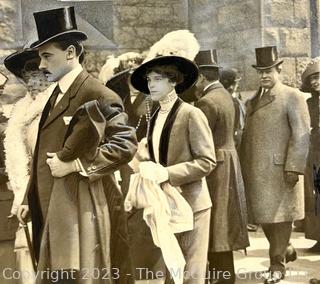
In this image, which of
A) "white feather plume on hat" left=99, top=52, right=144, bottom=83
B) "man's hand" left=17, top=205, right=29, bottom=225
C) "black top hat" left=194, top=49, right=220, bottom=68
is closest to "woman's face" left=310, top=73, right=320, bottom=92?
"black top hat" left=194, top=49, right=220, bottom=68

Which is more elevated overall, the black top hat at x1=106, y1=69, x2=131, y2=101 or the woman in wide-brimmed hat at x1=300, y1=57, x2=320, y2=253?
the black top hat at x1=106, y1=69, x2=131, y2=101

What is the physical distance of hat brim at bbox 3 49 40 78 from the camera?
2.58m

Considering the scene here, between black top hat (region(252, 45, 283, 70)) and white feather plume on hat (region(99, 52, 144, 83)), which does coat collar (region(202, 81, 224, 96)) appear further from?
white feather plume on hat (region(99, 52, 144, 83))

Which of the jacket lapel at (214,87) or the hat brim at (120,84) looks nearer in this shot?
the hat brim at (120,84)

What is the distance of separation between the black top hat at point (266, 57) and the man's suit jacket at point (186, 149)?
1.18 ft

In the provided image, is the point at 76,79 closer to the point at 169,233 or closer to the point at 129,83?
the point at 129,83

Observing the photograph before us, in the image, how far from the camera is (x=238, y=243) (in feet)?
9.05

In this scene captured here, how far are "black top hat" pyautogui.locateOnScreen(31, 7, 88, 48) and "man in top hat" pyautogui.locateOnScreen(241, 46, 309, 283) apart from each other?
84 cm

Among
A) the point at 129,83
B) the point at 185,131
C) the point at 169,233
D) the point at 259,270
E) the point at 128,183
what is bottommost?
the point at 259,270

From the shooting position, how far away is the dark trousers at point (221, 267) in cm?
273

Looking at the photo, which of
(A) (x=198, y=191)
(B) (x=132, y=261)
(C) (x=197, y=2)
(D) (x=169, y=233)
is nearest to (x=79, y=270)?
(B) (x=132, y=261)

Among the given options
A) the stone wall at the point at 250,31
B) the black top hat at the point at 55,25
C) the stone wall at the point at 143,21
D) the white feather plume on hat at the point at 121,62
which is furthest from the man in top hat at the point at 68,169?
the stone wall at the point at 250,31

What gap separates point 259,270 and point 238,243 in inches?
6.1

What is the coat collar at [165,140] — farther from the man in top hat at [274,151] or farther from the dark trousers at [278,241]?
the dark trousers at [278,241]
